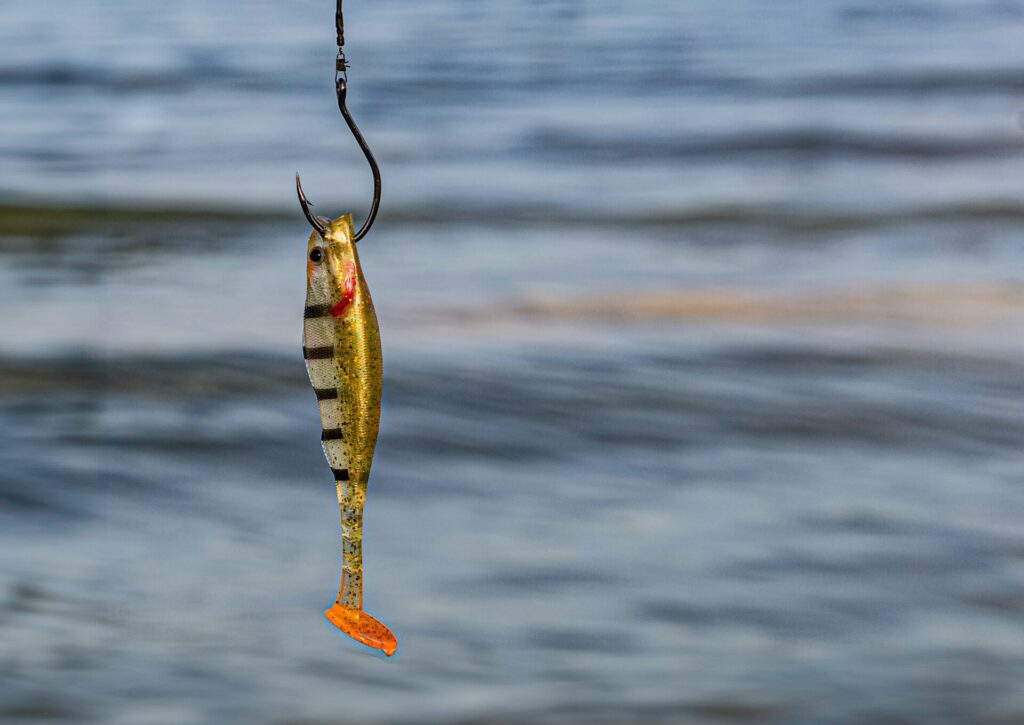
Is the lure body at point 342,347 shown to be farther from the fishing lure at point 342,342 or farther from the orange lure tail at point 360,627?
the orange lure tail at point 360,627

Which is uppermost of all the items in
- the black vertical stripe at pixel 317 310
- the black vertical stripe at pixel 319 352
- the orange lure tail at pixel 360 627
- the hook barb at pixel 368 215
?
the hook barb at pixel 368 215

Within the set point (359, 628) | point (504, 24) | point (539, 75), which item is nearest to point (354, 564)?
point (359, 628)

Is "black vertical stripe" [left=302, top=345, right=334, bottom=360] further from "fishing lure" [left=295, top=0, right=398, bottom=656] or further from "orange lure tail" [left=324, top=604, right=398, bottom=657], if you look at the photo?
"orange lure tail" [left=324, top=604, right=398, bottom=657]

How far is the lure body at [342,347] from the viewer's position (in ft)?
4.51

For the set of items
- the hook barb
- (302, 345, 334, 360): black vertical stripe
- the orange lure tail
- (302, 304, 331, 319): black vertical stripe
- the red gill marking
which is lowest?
the orange lure tail

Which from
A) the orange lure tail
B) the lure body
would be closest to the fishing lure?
the lure body

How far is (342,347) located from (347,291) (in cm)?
6

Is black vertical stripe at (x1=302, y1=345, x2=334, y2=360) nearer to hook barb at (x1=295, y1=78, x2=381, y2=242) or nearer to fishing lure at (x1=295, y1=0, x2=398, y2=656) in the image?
fishing lure at (x1=295, y1=0, x2=398, y2=656)

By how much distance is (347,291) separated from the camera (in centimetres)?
137

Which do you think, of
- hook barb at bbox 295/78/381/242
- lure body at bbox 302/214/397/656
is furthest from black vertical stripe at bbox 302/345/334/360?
hook barb at bbox 295/78/381/242

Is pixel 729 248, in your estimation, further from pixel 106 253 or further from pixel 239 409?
pixel 106 253

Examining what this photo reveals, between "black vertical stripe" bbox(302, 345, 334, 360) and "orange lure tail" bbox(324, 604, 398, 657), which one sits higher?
"black vertical stripe" bbox(302, 345, 334, 360)

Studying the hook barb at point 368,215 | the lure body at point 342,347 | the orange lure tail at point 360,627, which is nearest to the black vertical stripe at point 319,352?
the lure body at point 342,347

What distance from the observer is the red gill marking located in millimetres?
1369
